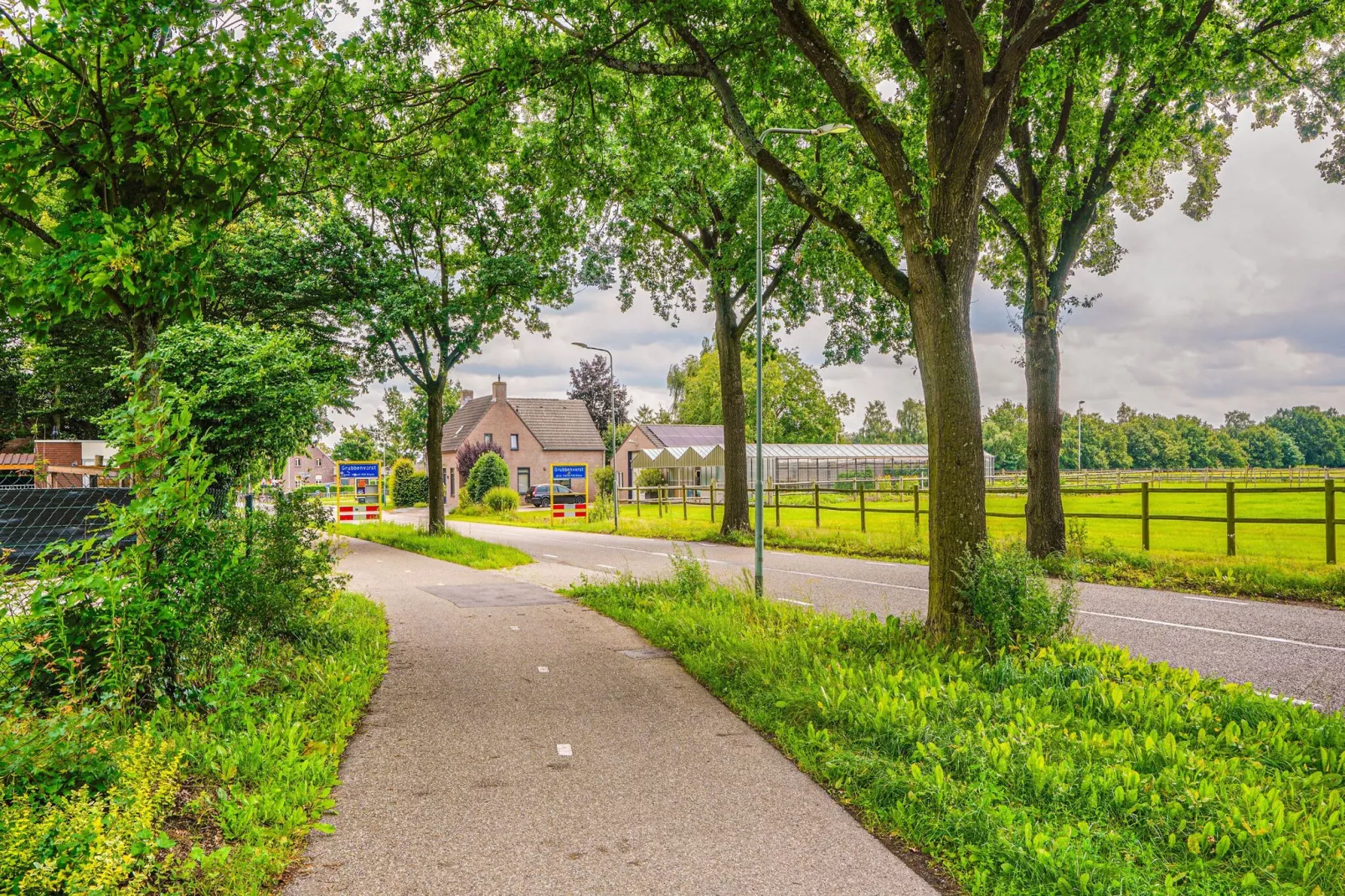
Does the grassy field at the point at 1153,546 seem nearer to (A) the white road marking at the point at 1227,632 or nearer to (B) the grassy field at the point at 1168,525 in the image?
(B) the grassy field at the point at 1168,525

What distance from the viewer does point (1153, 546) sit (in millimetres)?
17453

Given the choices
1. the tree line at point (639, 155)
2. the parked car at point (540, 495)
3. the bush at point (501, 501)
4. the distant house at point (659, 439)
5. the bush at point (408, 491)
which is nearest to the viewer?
the tree line at point (639, 155)

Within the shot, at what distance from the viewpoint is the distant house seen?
5934 centimetres

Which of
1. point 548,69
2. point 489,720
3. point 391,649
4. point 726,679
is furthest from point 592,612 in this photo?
point 548,69

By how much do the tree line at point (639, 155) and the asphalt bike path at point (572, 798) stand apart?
304cm

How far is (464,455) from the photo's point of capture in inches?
2183

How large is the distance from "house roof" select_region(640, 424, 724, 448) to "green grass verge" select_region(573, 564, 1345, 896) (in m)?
51.5

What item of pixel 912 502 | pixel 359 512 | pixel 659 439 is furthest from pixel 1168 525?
pixel 659 439

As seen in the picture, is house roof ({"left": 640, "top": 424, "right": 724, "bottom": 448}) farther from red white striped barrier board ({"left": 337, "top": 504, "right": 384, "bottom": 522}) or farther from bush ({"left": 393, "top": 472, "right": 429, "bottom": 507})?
red white striped barrier board ({"left": 337, "top": 504, "right": 384, "bottom": 522})

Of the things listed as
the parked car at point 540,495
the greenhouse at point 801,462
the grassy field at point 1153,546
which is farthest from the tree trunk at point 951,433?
the parked car at point 540,495

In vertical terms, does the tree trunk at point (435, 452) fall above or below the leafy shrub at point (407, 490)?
above

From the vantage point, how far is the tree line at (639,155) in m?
Answer: 5.00

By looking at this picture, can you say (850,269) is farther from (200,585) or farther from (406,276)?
(200,585)

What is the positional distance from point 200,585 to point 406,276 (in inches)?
641
